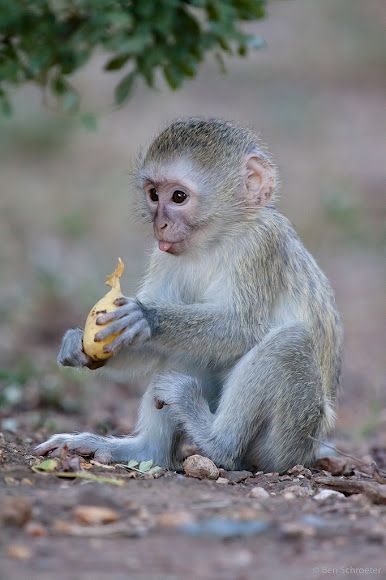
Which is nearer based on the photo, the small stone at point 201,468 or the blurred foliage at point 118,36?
the small stone at point 201,468

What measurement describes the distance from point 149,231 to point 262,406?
5.84 ft

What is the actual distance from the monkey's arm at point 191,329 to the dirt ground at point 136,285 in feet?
2.68

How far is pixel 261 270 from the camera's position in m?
7.02

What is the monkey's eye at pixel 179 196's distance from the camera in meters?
7.09

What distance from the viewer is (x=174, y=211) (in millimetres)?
7020

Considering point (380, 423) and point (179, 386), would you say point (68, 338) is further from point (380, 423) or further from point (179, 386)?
point (380, 423)

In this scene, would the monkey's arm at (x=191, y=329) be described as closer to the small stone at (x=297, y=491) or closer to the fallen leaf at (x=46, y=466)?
the fallen leaf at (x=46, y=466)

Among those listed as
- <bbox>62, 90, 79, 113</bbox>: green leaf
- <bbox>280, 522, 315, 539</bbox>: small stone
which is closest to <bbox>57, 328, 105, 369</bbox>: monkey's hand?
<bbox>62, 90, 79, 113</bbox>: green leaf

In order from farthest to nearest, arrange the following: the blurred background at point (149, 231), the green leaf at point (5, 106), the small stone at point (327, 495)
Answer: the blurred background at point (149, 231) < the green leaf at point (5, 106) < the small stone at point (327, 495)

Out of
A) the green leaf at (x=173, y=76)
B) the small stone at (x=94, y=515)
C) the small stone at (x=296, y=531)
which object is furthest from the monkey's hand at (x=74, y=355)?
the small stone at (x=296, y=531)

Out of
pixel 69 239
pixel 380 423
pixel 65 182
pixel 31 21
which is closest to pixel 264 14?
pixel 31 21

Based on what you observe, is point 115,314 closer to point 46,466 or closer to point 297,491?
point 46,466

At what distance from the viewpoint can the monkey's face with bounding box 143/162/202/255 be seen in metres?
6.92

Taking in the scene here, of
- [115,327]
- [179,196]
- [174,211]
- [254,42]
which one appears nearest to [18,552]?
[115,327]
